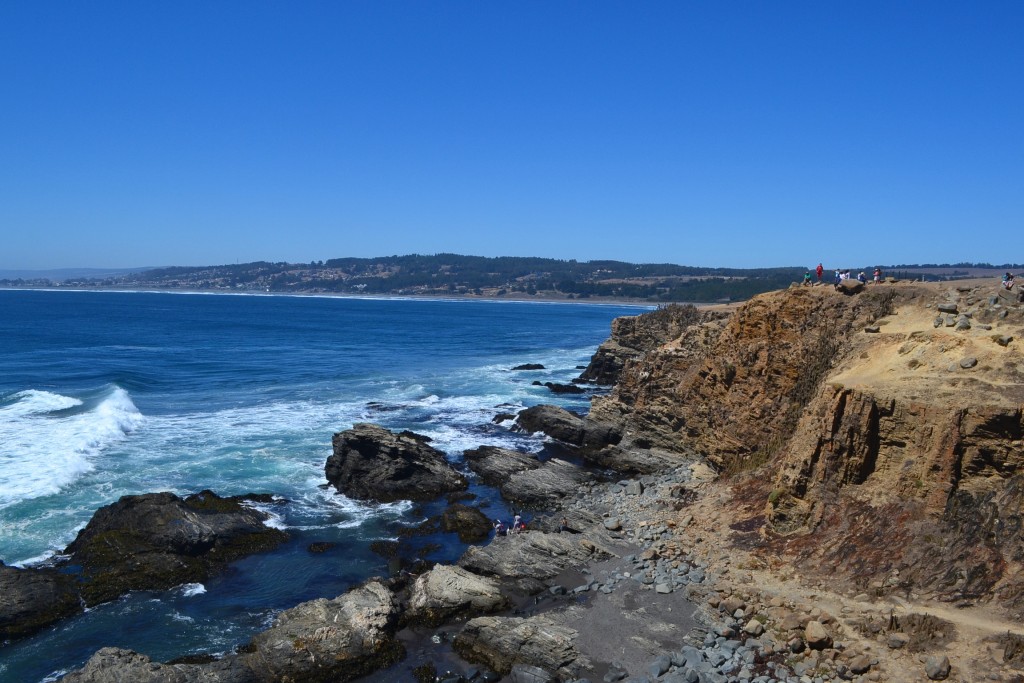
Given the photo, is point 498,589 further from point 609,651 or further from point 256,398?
point 256,398

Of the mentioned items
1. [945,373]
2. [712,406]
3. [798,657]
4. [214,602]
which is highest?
[945,373]

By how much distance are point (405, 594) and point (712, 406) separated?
→ 14855 mm

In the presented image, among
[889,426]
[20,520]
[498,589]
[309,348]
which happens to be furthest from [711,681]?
[309,348]

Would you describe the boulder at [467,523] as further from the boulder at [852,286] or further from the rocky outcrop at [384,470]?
the boulder at [852,286]

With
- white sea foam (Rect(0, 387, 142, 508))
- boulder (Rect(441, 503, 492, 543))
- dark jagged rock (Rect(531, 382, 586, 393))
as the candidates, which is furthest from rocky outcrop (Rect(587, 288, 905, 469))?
white sea foam (Rect(0, 387, 142, 508))

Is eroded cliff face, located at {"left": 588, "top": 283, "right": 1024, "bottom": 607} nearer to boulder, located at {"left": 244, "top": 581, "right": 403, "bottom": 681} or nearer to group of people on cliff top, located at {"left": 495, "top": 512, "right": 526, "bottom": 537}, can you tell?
group of people on cliff top, located at {"left": 495, "top": 512, "right": 526, "bottom": 537}

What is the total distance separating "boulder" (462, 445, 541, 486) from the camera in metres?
30.3

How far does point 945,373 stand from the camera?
58.0 feet

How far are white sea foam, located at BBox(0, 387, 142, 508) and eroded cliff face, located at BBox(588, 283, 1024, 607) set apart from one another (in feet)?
92.0

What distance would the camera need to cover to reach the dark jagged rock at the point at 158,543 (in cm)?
2041

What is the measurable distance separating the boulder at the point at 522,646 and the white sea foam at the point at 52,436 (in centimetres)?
2086

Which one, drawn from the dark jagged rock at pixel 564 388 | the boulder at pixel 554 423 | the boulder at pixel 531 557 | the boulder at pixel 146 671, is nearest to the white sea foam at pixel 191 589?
the boulder at pixel 146 671

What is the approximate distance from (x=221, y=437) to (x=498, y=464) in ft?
54.2

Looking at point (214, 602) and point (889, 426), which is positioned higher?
point (889, 426)
